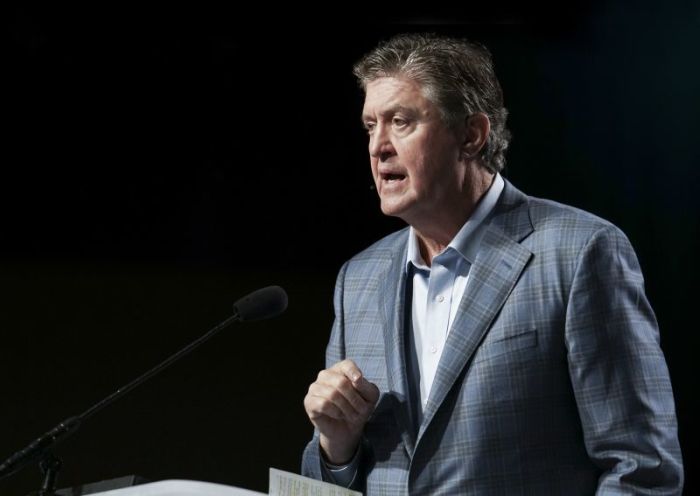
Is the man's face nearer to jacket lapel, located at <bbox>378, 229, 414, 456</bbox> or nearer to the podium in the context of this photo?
jacket lapel, located at <bbox>378, 229, 414, 456</bbox>

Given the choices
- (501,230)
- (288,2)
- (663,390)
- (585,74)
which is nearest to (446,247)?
(501,230)

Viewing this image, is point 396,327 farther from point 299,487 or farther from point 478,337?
point 299,487

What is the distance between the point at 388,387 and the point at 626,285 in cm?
44

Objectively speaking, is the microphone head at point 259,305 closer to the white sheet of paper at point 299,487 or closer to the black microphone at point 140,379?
the black microphone at point 140,379

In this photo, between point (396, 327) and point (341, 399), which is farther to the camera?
point (396, 327)

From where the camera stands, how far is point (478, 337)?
5.28ft

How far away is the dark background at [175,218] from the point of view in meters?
3.26

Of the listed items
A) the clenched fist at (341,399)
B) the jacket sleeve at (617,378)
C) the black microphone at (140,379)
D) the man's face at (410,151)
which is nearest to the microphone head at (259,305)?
the black microphone at (140,379)

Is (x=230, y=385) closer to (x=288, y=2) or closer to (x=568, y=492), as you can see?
(x=288, y=2)

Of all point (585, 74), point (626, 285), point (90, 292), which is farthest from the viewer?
point (90, 292)

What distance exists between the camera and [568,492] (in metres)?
1.57

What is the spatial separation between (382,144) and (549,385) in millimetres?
502

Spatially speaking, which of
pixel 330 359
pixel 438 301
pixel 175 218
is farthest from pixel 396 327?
pixel 175 218

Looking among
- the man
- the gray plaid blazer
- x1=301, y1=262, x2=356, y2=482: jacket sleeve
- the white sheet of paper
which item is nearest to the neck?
the man
